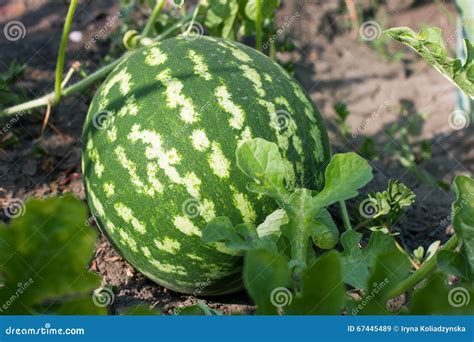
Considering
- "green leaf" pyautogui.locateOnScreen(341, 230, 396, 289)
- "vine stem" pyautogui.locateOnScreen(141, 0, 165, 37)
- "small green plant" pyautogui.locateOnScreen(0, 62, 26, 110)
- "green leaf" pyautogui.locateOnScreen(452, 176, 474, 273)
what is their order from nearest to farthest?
1. "green leaf" pyautogui.locateOnScreen(452, 176, 474, 273)
2. "green leaf" pyautogui.locateOnScreen(341, 230, 396, 289)
3. "vine stem" pyautogui.locateOnScreen(141, 0, 165, 37)
4. "small green plant" pyautogui.locateOnScreen(0, 62, 26, 110)

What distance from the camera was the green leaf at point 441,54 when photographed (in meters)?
2.08

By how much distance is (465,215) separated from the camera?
1914 millimetres

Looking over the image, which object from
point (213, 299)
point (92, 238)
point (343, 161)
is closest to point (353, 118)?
point (213, 299)

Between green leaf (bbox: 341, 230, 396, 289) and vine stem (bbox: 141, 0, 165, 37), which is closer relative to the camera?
green leaf (bbox: 341, 230, 396, 289)

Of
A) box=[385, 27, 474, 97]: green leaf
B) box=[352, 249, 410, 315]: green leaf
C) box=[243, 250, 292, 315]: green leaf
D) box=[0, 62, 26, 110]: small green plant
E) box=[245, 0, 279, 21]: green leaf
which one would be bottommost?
box=[0, 62, 26, 110]: small green plant

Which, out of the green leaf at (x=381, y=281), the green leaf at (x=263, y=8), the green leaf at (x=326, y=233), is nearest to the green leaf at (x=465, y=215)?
the green leaf at (x=381, y=281)

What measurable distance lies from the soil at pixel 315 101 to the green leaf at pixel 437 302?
44.9 inches

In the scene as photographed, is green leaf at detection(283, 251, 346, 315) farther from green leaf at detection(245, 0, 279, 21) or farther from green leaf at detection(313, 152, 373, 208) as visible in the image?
green leaf at detection(245, 0, 279, 21)

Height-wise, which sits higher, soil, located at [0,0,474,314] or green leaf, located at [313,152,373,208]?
green leaf, located at [313,152,373,208]

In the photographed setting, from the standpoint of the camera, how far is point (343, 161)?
2053 millimetres

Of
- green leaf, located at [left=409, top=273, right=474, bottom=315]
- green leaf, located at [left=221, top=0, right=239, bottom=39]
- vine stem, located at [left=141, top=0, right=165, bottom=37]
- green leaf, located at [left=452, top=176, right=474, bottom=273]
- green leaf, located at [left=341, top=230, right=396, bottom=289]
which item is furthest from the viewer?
green leaf, located at [left=221, top=0, right=239, bottom=39]

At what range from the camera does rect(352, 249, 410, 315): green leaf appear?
165 cm

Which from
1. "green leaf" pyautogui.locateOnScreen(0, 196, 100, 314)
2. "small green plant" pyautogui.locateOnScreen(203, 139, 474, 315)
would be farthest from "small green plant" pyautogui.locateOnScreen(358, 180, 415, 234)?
"green leaf" pyautogui.locateOnScreen(0, 196, 100, 314)

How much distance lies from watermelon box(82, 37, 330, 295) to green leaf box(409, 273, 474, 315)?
866mm
